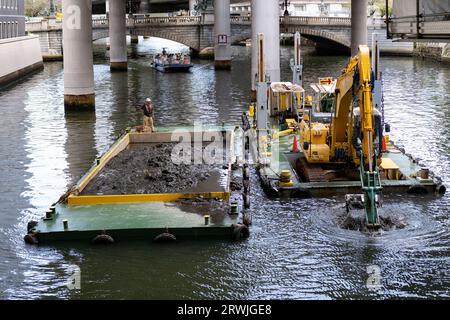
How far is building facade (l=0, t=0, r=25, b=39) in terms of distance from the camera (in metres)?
65.9

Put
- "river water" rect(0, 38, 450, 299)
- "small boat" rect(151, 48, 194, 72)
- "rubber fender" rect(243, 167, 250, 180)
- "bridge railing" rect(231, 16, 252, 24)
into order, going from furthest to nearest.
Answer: "bridge railing" rect(231, 16, 252, 24) < "small boat" rect(151, 48, 194, 72) < "rubber fender" rect(243, 167, 250, 180) < "river water" rect(0, 38, 450, 299)

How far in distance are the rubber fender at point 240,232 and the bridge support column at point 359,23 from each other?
5007 cm

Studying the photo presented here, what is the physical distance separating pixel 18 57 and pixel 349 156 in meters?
47.7

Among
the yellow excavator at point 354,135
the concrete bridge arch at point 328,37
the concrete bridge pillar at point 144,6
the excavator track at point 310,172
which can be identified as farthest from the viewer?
the concrete bridge pillar at point 144,6

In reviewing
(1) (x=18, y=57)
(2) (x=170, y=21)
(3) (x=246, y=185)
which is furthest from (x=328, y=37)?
(3) (x=246, y=185)

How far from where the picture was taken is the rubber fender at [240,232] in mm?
18719

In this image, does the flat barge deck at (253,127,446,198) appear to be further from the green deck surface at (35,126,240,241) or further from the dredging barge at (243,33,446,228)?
the green deck surface at (35,126,240,241)

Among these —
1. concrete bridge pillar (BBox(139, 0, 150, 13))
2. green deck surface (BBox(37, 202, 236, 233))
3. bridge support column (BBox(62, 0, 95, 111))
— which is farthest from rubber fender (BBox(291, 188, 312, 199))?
concrete bridge pillar (BBox(139, 0, 150, 13))

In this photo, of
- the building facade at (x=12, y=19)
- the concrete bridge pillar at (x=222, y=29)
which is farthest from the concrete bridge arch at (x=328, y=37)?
the building facade at (x=12, y=19)

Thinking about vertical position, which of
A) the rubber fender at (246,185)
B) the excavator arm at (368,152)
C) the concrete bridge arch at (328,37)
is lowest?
the rubber fender at (246,185)

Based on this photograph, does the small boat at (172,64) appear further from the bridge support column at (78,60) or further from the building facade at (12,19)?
the bridge support column at (78,60)

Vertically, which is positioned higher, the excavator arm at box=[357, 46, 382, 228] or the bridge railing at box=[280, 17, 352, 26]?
the bridge railing at box=[280, 17, 352, 26]

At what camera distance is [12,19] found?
2758 inches

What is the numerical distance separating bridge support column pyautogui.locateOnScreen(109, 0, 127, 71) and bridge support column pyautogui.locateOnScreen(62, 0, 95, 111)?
26.6m
